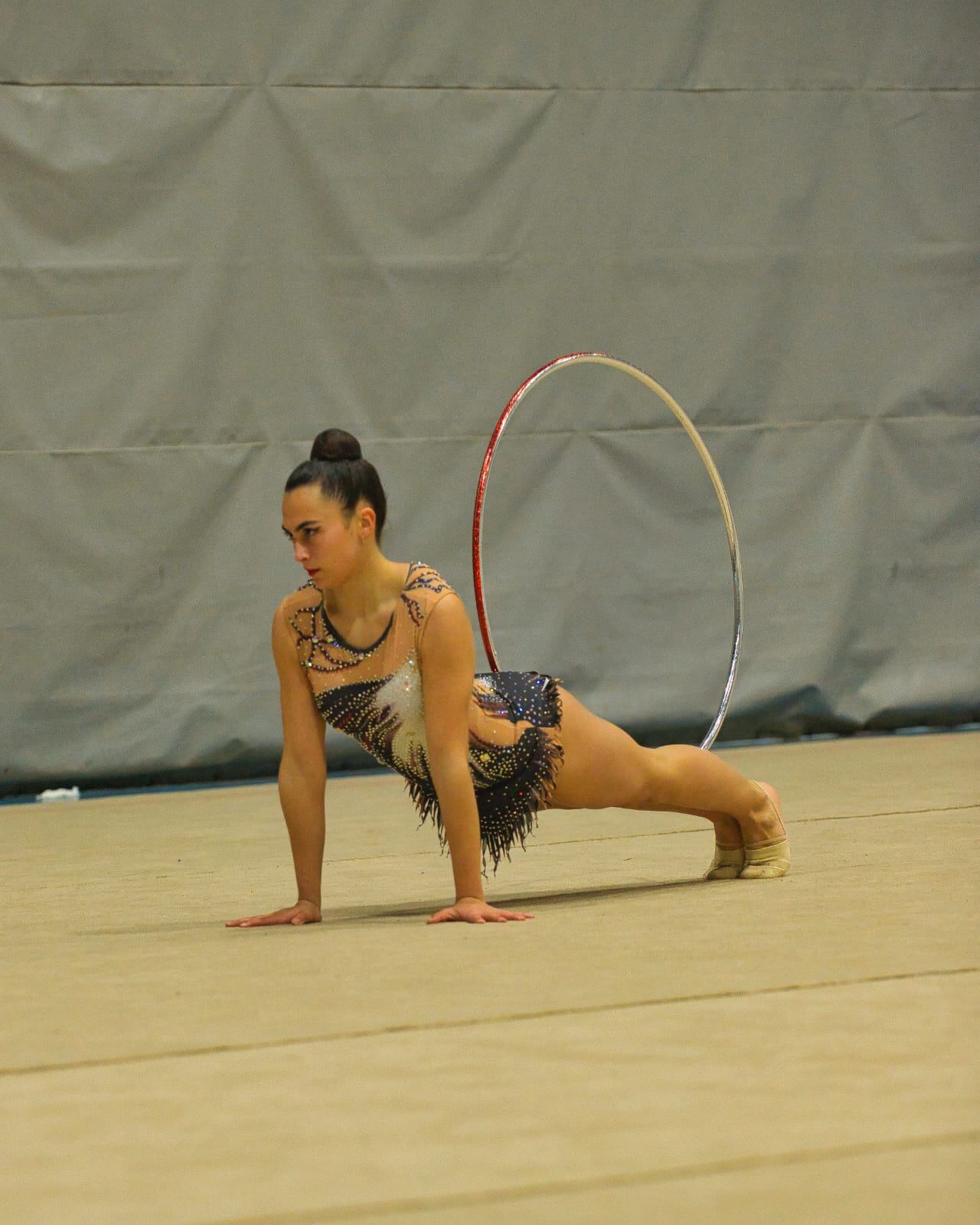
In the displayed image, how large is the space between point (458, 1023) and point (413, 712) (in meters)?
0.88

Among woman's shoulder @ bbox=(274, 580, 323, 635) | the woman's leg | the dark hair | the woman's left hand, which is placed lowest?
the woman's left hand

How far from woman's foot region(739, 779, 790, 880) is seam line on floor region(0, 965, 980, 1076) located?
3.19 ft

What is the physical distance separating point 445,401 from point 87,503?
1.20 metres

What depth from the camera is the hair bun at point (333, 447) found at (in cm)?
273

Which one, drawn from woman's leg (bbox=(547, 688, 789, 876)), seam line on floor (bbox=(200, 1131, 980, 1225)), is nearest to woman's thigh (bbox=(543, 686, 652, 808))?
woman's leg (bbox=(547, 688, 789, 876))

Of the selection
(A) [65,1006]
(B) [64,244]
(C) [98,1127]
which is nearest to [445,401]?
(B) [64,244]

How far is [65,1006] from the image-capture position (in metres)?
2.19

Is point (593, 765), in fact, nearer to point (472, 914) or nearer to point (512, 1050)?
point (472, 914)

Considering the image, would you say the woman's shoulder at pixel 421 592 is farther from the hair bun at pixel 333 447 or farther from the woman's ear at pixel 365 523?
the hair bun at pixel 333 447

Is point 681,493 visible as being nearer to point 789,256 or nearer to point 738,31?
point 789,256

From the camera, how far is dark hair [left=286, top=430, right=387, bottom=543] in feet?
8.89

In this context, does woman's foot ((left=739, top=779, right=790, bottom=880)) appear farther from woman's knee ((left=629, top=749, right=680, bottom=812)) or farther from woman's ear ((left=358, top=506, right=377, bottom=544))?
woman's ear ((left=358, top=506, right=377, bottom=544))

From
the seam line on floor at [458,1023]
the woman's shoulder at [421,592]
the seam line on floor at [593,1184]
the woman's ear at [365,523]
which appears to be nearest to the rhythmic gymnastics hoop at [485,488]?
the woman's shoulder at [421,592]

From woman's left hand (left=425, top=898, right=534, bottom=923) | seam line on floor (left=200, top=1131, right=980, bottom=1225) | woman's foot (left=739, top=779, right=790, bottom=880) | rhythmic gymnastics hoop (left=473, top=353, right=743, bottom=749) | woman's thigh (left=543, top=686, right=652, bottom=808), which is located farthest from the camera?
rhythmic gymnastics hoop (left=473, top=353, right=743, bottom=749)
